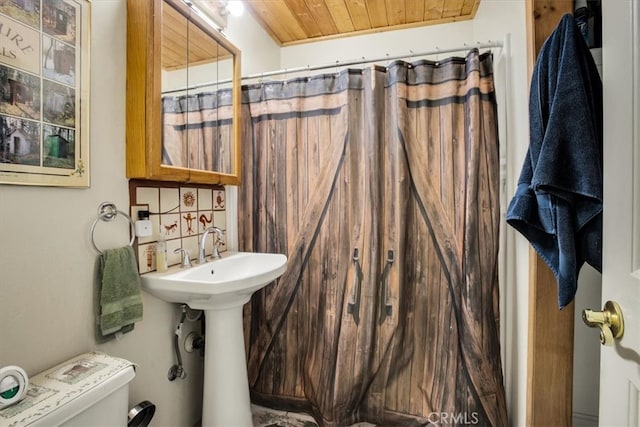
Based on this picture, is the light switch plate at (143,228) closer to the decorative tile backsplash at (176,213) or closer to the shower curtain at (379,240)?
the decorative tile backsplash at (176,213)

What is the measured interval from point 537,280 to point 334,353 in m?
1.02

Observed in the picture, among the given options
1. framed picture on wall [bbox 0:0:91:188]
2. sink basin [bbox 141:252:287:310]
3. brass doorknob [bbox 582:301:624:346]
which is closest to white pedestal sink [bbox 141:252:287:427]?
sink basin [bbox 141:252:287:310]

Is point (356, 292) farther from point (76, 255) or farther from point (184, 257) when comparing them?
point (76, 255)

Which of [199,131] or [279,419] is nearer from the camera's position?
[199,131]

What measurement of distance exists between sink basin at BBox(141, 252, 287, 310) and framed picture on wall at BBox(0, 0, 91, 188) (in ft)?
1.42

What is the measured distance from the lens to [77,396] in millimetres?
689

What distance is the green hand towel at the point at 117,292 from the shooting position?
94 centimetres

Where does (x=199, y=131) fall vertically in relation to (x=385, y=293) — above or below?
above

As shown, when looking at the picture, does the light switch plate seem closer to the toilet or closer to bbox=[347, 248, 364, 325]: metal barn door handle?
the toilet

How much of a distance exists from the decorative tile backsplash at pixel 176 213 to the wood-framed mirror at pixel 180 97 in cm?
10

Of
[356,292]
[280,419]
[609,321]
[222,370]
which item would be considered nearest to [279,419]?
[280,419]

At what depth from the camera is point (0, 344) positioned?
0.72m

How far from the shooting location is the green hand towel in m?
0.94

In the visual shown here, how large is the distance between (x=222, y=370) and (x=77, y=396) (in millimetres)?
634
